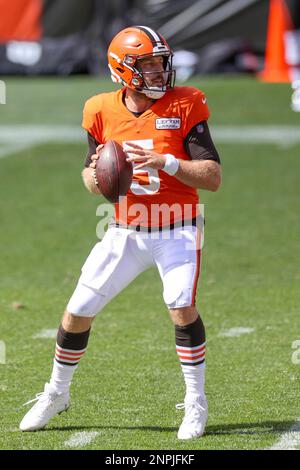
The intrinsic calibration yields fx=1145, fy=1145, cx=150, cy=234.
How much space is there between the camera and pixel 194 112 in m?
5.64

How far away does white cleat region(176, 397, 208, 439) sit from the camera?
17.9 ft

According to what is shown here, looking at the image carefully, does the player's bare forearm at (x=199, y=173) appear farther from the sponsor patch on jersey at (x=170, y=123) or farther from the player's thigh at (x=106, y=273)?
the player's thigh at (x=106, y=273)

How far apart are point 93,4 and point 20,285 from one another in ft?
32.7

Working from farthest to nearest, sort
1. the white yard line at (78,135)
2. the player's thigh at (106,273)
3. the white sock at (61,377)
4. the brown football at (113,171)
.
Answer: the white yard line at (78,135), the white sock at (61,377), the player's thigh at (106,273), the brown football at (113,171)

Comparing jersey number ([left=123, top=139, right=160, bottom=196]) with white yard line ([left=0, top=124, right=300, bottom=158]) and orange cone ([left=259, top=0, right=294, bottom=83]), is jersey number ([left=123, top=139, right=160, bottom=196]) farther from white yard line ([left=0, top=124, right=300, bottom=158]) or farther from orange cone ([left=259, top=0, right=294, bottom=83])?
orange cone ([left=259, top=0, right=294, bottom=83])

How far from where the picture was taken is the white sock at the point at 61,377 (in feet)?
18.6

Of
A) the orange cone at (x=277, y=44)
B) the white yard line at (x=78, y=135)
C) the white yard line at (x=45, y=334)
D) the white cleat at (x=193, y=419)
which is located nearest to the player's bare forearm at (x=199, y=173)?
the white cleat at (x=193, y=419)

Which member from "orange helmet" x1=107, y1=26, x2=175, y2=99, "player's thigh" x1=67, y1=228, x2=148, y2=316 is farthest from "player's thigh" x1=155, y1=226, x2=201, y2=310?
"orange helmet" x1=107, y1=26, x2=175, y2=99

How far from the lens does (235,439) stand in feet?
17.8

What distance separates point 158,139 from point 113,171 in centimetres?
33

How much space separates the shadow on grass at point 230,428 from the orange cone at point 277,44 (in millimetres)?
11820

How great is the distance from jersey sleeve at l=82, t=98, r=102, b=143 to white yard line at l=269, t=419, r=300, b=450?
1729 mm

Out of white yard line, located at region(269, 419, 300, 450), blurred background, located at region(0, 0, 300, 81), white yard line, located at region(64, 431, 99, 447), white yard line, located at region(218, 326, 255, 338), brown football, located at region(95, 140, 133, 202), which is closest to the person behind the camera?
white yard line, located at region(269, 419, 300, 450)

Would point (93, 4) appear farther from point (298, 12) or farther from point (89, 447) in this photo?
point (89, 447)
